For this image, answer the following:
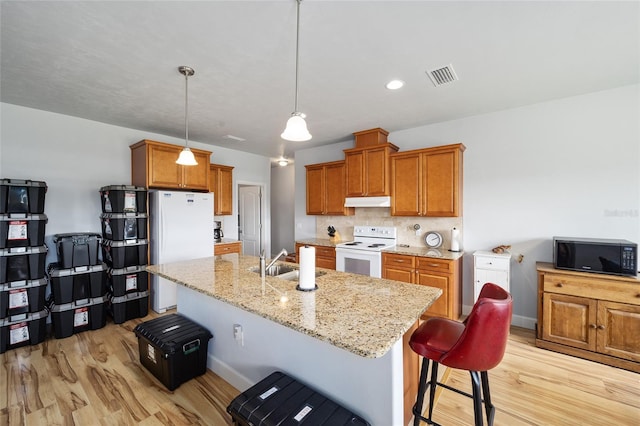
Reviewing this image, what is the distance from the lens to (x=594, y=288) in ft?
8.08

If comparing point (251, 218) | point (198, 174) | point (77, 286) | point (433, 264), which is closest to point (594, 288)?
point (433, 264)

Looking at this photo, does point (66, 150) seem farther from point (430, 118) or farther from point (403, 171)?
point (430, 118)

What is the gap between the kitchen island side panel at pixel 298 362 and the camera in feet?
4.45

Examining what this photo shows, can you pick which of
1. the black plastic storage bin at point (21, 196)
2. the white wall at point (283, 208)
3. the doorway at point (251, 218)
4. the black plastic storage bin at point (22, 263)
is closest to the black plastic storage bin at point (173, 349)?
the black plastic storage bin at point (22, 263)

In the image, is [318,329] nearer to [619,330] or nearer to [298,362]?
[298,362]

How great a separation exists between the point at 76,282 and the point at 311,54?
3538 mm

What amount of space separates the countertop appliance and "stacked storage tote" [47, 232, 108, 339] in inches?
118

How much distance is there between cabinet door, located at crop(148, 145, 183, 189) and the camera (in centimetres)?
369

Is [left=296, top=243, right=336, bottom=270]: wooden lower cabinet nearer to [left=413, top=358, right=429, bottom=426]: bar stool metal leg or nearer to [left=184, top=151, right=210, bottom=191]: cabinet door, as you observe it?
[left=184, top=151, right=210, bottom=191]: cabinet door

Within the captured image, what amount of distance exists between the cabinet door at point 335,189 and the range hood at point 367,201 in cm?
17

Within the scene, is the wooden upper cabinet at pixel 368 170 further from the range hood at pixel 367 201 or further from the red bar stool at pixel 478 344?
the red bar stool at pixel 478 344

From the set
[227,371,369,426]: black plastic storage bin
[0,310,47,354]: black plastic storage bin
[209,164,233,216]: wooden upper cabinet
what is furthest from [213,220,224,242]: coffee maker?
[227,371,369,426]: black plastic storage bin

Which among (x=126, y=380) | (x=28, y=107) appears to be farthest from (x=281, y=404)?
(x=28, y=107)

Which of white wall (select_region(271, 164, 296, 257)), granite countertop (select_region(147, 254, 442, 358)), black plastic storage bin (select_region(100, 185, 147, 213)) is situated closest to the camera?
granite countertop (select_region(147, 254, 442, 358))
